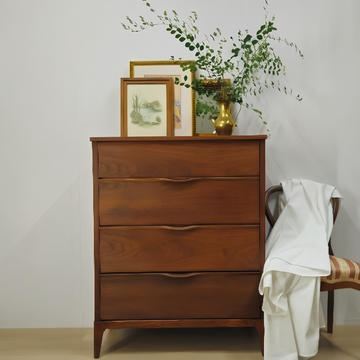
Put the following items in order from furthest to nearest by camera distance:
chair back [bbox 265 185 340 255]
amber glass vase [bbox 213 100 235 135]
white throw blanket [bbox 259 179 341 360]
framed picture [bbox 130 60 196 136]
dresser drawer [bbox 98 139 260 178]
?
framed picture [bbox 130 60 196 136]
chair back [bbox 265 185 340 255]
amber glass vase [bbox 213 100 235 135]
dresser drawer [bbox 98 139 260 178]
white throw blanket [bbox 259 179 341 360]

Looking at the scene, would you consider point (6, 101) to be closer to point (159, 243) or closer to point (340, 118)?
point (159, 243)

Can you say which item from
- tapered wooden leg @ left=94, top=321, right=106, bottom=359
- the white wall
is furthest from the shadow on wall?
tapered wooden leg @ left=94, top=321, right=106, bottom=359

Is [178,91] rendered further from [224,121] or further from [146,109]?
[224,121]

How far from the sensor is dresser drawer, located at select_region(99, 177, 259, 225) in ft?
5.41

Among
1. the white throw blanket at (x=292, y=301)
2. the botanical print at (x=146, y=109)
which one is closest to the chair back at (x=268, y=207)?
the white throw blanket at (x=292, y=301)

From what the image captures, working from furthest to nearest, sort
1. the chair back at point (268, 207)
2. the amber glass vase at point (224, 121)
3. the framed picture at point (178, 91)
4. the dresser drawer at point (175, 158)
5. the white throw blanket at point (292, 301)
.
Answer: the framed picture at point (178, 91) → the chair back at point (268, 207) → the amber glass vase at point (224, 121) → the dresser drawer at point (175, 158) → the white throw blanket at point (292, 301)

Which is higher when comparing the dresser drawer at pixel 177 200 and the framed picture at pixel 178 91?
the framed picture at pixel 178 91

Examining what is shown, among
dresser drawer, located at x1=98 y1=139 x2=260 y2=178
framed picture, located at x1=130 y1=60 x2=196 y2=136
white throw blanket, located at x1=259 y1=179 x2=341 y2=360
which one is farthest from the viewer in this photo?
framed picture, located at x1=130 y1=60 x2=196 y2=136

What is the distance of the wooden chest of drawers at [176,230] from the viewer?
1.65m

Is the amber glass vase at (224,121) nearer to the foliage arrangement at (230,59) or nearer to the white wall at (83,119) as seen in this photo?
the foliage arrangement at (230,59)

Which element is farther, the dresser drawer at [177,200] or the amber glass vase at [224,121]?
the amber glass vase at [224,121]

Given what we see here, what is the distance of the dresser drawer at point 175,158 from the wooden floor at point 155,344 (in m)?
0.95

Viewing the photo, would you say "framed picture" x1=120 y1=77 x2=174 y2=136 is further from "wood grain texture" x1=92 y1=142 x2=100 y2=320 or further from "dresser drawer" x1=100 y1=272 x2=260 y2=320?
"dresser drawer" x1=100 y1=272 x2=260 y2=320

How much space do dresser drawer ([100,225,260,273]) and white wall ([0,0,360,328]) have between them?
513 mm
